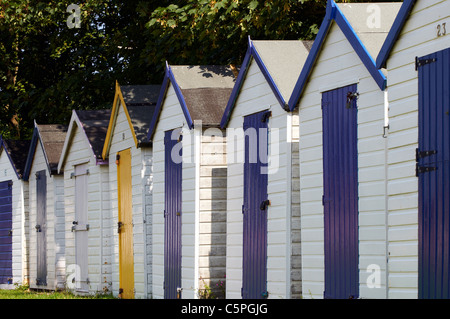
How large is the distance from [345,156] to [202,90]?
14.6 feet

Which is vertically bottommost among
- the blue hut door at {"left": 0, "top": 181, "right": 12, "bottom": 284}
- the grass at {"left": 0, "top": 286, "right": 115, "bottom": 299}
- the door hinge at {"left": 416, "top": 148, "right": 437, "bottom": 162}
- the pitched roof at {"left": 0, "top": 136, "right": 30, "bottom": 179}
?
the grass at {"left": 0, "top": 286, "right": 115, "bottom": 299}

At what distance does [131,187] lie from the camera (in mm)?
16312

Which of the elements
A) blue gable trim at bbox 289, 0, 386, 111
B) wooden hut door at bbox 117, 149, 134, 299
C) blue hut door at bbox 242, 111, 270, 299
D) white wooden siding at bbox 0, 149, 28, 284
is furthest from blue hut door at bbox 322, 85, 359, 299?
white wooden siding at bbox 0, 149, 28, 284

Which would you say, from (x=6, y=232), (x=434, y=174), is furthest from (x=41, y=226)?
(x=434, y=174)

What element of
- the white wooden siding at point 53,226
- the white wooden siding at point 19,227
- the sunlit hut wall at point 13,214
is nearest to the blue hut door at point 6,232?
the sunlit hut wall at point 13,214

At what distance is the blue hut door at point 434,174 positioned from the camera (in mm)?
8086

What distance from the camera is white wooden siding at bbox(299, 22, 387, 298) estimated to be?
31.8 ft

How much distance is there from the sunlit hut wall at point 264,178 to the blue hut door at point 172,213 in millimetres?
1243

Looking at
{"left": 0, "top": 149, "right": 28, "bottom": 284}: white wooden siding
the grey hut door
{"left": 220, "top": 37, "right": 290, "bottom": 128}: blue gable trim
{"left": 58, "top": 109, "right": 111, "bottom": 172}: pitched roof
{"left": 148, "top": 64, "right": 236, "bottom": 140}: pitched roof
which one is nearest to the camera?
{"left": 220, "top": 37, "right": 290, "bottom": 128}: blue gable trim

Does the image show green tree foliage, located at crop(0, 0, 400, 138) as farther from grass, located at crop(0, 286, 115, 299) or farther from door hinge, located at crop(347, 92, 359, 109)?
door hinge, located at crop(347, 92, 359, 109)

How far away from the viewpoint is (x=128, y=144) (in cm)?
1634

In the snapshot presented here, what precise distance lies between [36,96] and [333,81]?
56.4 ft

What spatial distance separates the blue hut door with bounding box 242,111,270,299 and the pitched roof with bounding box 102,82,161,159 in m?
3.40

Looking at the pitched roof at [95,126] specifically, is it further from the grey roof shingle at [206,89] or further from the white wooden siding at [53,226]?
the grey roof shingle at [206,89]
